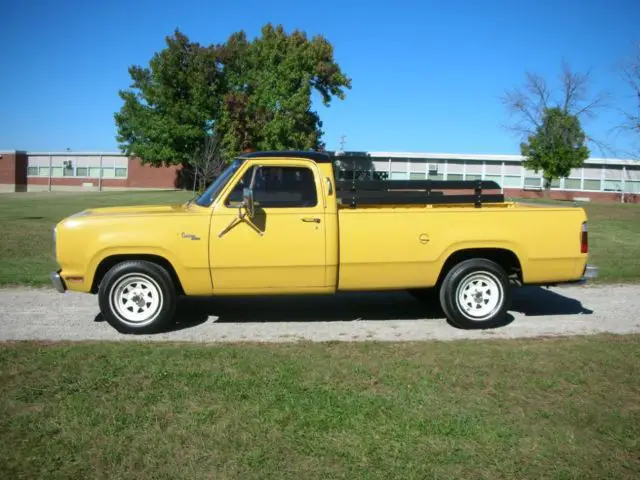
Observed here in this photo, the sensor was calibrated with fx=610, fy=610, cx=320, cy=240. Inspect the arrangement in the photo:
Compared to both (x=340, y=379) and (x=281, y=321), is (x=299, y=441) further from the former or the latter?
(x=281, y=321)

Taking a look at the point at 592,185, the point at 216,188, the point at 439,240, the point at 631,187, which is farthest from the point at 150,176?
the point at 439,240

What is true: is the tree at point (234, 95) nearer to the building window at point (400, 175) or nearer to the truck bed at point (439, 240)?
the building window at point (400, 175)

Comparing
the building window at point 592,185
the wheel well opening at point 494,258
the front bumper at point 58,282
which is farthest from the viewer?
the building window at point 592,185

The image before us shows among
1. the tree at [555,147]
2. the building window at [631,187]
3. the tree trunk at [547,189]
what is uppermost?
the tree at [555,147]

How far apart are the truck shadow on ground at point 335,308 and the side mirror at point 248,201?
5.06ft

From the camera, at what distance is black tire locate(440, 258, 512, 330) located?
6.92 metres

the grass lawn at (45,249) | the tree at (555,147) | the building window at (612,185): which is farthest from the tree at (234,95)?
the building window at (612,185)

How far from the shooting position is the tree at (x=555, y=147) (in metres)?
46.4

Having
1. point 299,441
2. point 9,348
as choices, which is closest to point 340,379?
point 299,441

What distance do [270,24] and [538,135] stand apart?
24016 millimetres

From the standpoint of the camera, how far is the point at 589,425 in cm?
425

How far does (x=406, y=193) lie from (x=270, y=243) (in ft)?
5.74

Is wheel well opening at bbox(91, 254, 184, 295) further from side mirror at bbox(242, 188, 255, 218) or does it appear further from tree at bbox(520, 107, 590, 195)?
tree at bbox(520, 107, 590, 195)

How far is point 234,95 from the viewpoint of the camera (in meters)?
42.5
